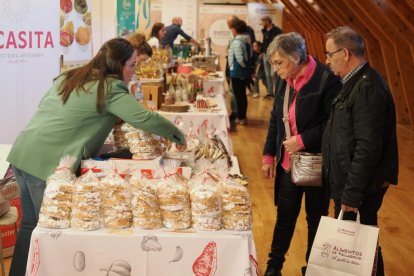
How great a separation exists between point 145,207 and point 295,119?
1.24 meters

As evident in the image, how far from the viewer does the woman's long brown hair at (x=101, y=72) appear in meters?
2.81

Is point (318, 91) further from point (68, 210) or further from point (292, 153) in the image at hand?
point (68, 210)

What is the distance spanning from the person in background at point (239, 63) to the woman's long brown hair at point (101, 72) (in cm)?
631

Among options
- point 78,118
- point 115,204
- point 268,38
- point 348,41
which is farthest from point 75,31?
point 268,38

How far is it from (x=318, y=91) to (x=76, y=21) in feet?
7.12

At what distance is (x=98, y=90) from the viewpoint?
2.80 meters

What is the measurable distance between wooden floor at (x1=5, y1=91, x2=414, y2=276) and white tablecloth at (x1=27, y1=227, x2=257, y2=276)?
152 cm

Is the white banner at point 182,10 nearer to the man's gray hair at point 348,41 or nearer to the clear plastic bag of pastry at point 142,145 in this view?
the clear plastic bag of pastry at point 142,145

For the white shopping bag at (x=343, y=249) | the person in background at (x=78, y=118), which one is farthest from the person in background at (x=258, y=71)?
the white shopping bag at (x=343, y=249)

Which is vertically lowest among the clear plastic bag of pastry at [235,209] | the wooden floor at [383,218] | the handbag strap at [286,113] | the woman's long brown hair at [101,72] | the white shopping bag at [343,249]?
the wooden floor at [383,218]

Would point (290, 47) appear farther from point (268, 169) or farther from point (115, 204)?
point (115, 204)

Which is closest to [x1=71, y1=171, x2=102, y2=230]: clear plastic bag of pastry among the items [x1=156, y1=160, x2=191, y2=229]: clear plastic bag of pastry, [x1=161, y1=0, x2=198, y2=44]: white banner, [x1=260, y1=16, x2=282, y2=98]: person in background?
[x1=156, y1=160, x2=191, y2=229]: clear plastic bag of pastry

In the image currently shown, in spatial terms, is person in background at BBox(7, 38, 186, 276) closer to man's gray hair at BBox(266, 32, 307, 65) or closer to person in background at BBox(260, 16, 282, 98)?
man's gray hair at BBox(266, 32, 307, 65)

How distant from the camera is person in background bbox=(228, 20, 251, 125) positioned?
9.20m
